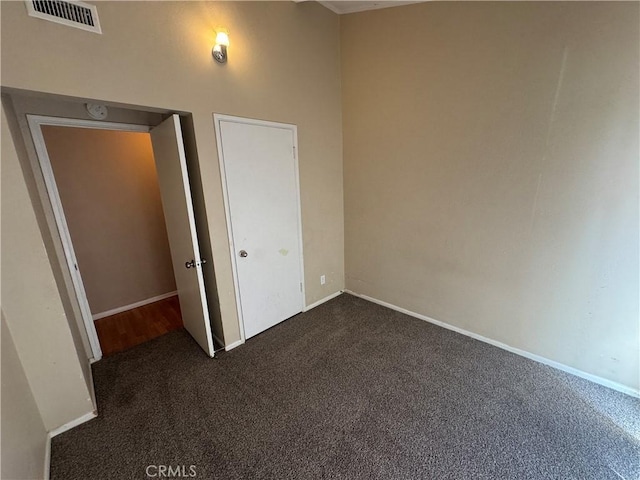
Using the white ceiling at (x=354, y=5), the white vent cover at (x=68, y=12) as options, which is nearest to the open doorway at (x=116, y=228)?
the white vent cover at (x=68, y=12)

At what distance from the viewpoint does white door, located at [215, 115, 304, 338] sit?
2.24 m

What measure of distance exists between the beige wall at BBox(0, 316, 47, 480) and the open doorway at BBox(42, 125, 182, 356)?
1.08m

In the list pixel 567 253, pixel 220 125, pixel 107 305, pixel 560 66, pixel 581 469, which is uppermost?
pixel 560 66

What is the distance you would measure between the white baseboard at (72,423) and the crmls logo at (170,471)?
681 mm

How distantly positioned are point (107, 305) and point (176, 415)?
2.21 meters

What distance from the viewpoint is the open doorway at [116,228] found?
2.82 meters

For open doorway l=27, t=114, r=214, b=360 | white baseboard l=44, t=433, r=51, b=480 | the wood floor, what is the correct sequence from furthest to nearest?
the wood floor
open doorway l=27, t=114, r=214, b=360
white baseboard l=44, t=433, r=51, b=480

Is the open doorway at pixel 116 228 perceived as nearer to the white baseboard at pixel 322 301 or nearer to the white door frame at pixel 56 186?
the white door frame at pixel 56 186

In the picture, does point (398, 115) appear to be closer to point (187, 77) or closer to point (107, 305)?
point (187, 77)

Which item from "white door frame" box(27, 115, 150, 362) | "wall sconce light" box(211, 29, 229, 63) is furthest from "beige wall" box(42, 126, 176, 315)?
"wall sconce light" box(211, 29, 229, 63)

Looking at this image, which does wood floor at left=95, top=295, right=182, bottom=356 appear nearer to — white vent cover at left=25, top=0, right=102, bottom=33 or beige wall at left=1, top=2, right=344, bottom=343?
beige wall at left=1, top=2, right=344, bottom=343

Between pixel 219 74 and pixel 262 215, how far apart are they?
117 cm

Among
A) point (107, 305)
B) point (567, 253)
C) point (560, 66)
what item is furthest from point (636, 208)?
point (107, 305)

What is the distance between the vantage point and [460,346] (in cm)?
242
